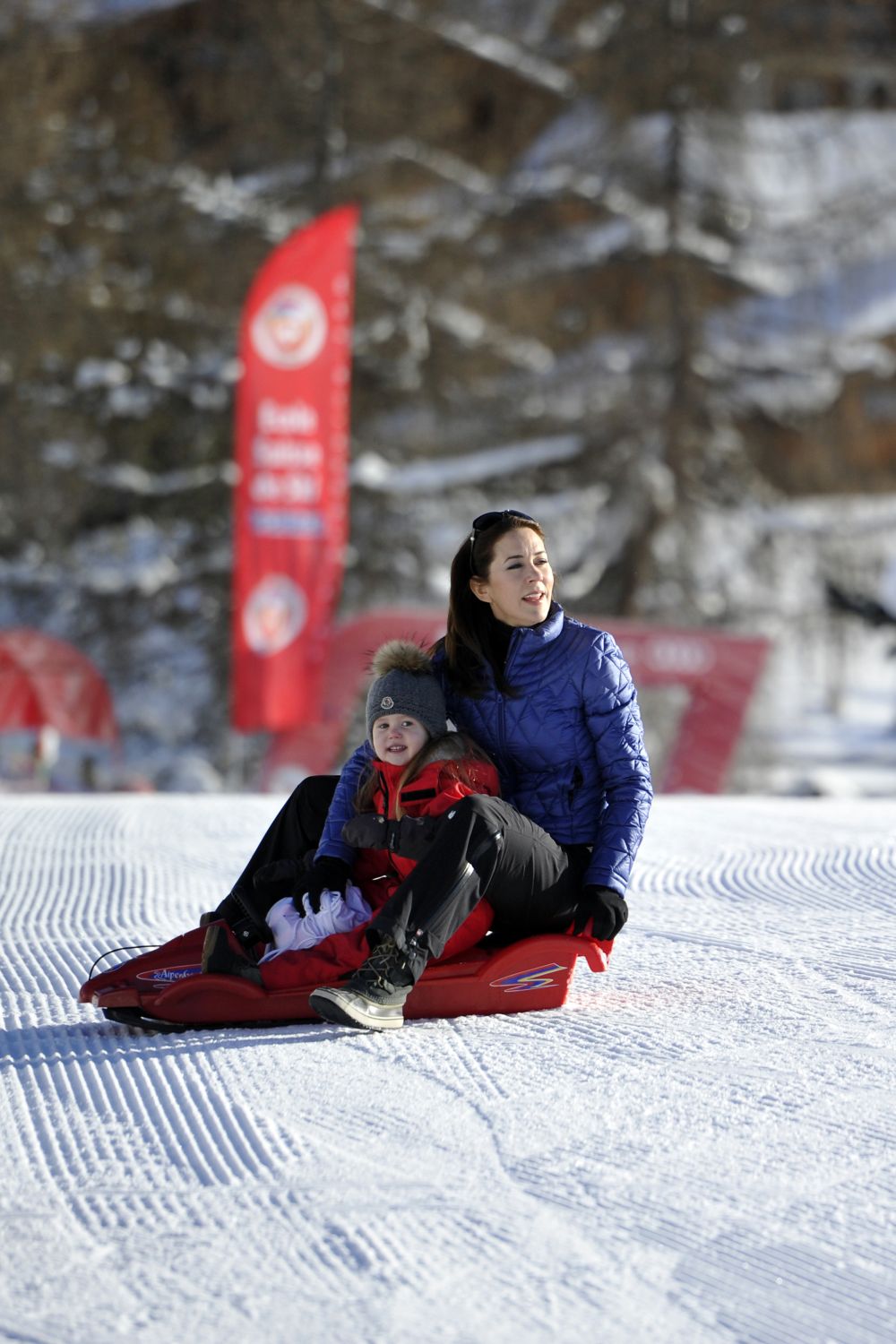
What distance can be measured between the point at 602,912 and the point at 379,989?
423 mm

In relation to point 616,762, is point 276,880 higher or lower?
lower

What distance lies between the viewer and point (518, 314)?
18.7 m

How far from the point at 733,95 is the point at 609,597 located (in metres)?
5.65

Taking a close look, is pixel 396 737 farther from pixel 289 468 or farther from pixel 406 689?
pixel 289 468

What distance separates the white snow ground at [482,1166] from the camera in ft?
5.36

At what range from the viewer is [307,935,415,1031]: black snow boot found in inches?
104

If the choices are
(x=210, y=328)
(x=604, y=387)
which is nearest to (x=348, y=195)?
(x=210, y=328)

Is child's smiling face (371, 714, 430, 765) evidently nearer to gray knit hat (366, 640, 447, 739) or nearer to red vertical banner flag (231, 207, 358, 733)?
gray knit hat (366, 640, 447, 739)

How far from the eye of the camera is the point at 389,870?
3.02 m

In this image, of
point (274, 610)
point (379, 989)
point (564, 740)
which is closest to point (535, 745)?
point (564, 740)

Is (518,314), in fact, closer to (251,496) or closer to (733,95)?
(733,95)

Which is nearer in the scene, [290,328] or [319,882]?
[319,882]

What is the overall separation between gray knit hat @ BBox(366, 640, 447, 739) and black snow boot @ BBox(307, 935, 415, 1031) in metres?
0.42

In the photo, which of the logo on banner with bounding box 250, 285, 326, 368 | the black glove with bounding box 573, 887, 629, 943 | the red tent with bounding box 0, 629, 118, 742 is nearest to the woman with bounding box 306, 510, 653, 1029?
the black glove with bounding box 573, 887, 629, 943
